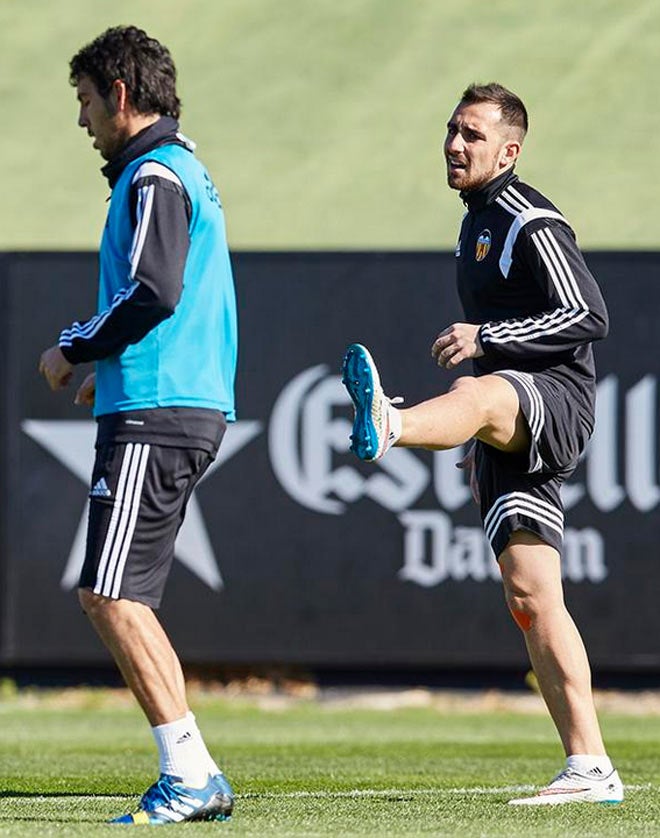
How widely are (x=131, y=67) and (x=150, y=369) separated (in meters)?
0.85

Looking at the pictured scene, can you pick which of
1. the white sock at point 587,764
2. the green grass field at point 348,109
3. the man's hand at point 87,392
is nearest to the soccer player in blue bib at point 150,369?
the man's hand at point 87,392

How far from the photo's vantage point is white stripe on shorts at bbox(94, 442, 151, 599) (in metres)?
4.73

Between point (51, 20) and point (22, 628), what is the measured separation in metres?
11.4

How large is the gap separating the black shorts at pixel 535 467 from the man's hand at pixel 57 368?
4.31 ft

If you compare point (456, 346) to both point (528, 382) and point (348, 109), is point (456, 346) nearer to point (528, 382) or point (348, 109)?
point (528, 382)

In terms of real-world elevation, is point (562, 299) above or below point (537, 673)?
above

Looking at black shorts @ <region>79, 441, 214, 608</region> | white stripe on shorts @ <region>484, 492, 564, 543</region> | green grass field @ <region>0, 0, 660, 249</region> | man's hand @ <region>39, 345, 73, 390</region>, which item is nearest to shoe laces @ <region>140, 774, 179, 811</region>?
black shorts @ <region>79, 441, 214, 608</region>

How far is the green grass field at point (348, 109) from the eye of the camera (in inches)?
681

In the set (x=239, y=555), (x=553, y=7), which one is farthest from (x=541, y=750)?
(x=553, y=7)

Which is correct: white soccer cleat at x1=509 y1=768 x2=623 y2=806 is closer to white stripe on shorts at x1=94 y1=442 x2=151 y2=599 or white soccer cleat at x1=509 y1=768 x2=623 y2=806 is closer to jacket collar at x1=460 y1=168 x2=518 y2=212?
white stripe on shorts at x1=94 y1=442 x2=151 y2=599

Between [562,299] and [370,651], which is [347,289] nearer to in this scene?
[370,651]

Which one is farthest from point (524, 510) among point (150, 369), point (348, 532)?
point (348, 532)

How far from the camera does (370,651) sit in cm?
1102

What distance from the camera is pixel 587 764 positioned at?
17.5ft
